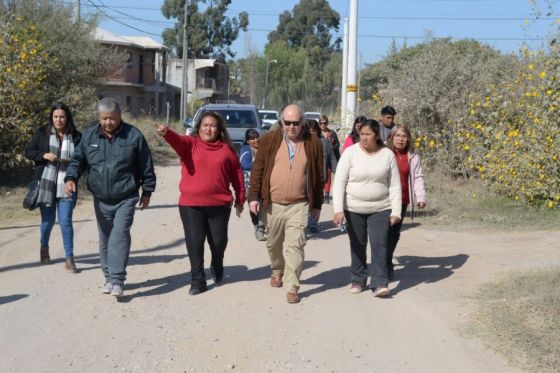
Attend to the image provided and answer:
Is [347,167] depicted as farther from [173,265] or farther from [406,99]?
[406,99]

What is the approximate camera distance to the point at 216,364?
5.86 metres

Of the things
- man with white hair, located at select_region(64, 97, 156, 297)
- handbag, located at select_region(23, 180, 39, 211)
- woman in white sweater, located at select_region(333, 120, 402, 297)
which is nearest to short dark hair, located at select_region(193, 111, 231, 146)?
man with white hair, located at select_region(64, 97, 156, 297)

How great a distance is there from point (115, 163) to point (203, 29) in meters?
79.9

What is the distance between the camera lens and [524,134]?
13.6m

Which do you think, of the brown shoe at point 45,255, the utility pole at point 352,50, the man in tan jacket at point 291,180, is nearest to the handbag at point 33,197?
the brown shoe at point 45,255

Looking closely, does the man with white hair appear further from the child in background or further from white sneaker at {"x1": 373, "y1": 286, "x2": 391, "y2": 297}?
the child in background

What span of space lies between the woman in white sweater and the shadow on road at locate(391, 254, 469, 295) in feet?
1.57

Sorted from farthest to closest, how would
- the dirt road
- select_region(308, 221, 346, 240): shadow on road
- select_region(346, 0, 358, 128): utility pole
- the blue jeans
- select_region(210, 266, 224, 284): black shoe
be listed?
select_region(346, 0, 358, 128): utility pole, select_region(308, 221, 346, 240): shadow on road, the blue jeans, select_region(210, 266, 224, 284): black shoe, the dirt road

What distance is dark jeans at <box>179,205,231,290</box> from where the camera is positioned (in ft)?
26.3

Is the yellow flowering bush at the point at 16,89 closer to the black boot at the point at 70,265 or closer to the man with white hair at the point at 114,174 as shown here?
the black boot at the point at 70,265

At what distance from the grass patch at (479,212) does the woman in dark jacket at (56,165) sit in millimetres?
6157

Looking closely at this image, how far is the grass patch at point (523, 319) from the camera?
602 cm

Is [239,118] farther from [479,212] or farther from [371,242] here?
[371,242]

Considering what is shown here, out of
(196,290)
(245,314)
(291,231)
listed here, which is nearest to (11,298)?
(196,290)
